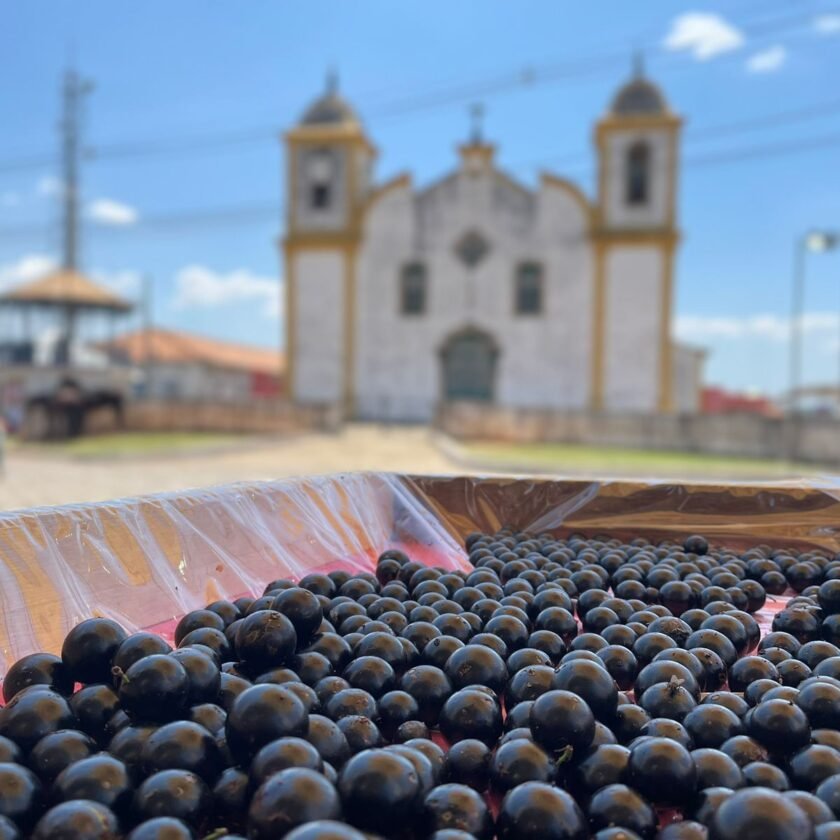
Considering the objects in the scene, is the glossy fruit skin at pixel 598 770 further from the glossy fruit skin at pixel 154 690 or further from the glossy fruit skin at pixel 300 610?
the glossy fruit skin at pixel 300 610

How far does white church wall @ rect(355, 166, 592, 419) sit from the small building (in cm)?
656

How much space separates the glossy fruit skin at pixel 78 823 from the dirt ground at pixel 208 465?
822cm

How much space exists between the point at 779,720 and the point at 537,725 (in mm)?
554

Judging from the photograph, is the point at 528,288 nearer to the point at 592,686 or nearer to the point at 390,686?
the point at 390,686

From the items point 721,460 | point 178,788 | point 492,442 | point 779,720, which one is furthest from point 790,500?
point 492,442

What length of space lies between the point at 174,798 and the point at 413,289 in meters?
28.8

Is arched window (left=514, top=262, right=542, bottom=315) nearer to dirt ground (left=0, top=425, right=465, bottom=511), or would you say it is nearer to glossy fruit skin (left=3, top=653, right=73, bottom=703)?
dirt ground (left=0, top=425, right=465, bottom=511)

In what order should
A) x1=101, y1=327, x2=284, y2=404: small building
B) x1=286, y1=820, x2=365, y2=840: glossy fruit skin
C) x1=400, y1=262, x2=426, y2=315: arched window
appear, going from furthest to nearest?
x1=101, y1=327, x2=284, y2=404: small building → x1=400, y1=262, x2=426, y2=315: arched window → x1=286, y1=820, x2=365, y2=840: glossy fruit skin

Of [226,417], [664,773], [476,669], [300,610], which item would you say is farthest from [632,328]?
[664,773]

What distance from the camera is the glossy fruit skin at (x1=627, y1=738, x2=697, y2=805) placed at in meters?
1.56

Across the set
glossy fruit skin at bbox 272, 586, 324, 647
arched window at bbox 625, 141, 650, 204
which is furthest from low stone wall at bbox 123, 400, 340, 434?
glossy fruit skin at bbox 272, 586, 324, 647

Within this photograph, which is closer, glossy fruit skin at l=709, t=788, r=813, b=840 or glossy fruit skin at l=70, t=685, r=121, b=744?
glossy fruit skin at l=709, t=788, r=813, b=840

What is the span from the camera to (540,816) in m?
1.39

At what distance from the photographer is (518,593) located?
9.88 feet
